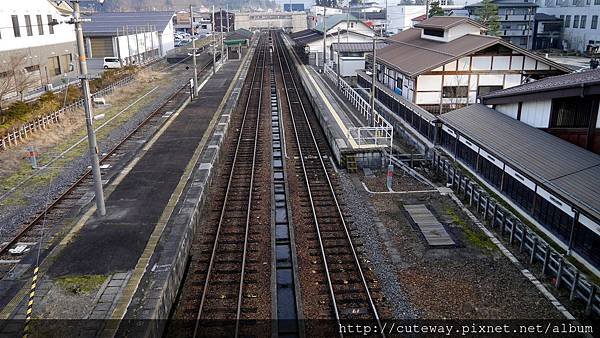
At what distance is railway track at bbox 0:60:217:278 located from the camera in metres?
11.8

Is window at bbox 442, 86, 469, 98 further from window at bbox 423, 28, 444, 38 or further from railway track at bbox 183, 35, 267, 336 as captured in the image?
railway track at bbox 183, 35, 267, 336

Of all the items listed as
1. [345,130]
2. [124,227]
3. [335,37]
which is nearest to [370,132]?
[345,130]

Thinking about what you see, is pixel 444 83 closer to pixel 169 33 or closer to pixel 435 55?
pixel 435 55

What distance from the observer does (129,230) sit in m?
12.2

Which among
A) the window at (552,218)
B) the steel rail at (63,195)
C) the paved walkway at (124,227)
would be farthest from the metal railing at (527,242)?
the steel rail at (63,195)

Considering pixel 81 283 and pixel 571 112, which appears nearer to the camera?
pixel 81 283

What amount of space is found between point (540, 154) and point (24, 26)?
110 ft

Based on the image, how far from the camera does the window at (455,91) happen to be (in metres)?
27.2

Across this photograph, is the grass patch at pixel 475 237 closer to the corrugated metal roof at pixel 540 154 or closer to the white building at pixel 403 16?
the corrugated metal roof at pixel 540 154

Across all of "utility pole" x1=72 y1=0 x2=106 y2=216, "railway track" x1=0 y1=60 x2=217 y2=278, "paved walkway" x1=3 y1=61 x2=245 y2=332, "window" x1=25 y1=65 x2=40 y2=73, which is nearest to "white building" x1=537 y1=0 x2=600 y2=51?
"paved walkway" x1=3 y1=61 x2=245 y2=332

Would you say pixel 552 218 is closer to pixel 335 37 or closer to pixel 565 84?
pixel 565 84

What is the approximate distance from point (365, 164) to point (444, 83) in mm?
10090

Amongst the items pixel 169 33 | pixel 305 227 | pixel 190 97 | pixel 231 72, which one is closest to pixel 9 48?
pixel 190 97

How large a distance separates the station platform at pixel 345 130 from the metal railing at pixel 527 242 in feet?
10.7
